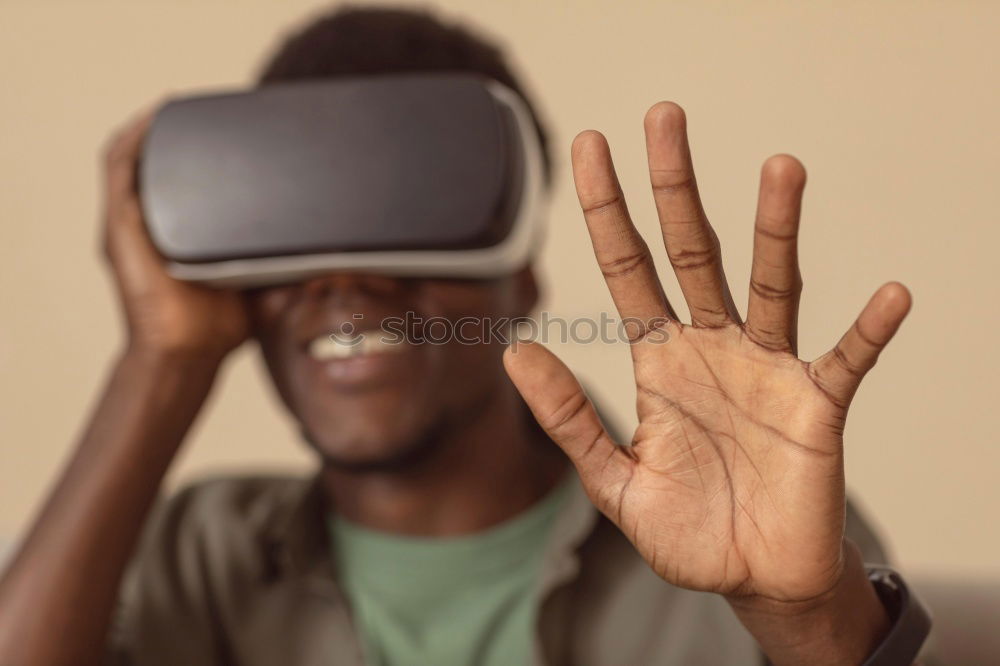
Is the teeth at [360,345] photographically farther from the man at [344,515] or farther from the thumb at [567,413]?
the thumb at [567,413]

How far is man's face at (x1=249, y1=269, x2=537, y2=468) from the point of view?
69cm

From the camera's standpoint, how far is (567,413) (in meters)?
0.48

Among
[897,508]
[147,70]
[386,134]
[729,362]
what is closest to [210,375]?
[386,134]

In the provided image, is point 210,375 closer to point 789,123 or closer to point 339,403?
point 339,403

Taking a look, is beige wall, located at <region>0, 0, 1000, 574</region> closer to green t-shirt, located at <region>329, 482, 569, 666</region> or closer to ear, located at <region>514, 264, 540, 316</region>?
ear, located at <region>514, 264, 540, 316</region>

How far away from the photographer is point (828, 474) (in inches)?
18.0

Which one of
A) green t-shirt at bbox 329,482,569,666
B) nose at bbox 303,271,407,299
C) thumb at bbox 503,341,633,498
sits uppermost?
thumb at bbox 503,341,633,498

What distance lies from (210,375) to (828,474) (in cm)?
45

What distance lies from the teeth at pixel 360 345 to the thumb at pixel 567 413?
0.23m

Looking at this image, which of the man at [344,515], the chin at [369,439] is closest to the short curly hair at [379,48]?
the man at [344,515]

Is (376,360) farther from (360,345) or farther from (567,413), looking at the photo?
(567,413)

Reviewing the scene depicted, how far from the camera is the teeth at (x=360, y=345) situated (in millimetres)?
696

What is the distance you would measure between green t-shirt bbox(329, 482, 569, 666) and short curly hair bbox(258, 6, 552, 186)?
1.14 ft

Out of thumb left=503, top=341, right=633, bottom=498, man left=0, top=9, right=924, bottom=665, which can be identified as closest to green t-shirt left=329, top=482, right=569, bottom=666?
man left=0, top=9, right=924, bottom=665
